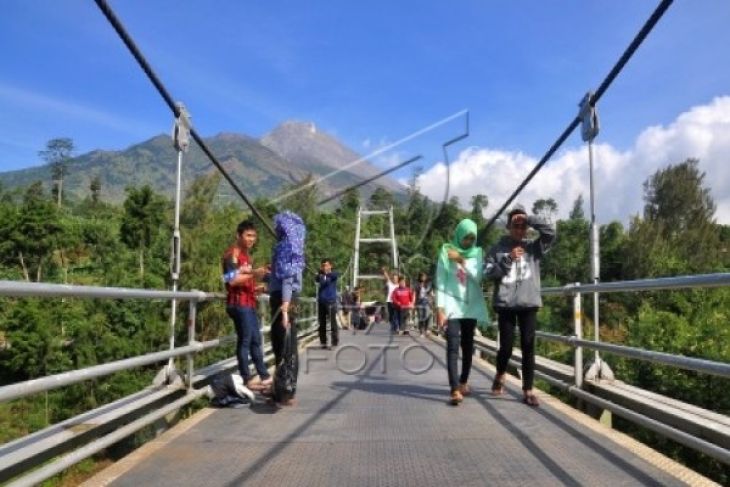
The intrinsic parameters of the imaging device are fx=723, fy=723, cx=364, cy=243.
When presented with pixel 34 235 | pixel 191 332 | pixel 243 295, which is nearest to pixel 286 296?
pixel 243 295

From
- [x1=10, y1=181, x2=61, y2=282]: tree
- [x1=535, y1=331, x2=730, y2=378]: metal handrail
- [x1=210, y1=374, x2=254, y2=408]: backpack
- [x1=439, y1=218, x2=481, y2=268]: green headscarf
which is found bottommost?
[x1=210, y1=374, x2=254, y2=408]: backpack

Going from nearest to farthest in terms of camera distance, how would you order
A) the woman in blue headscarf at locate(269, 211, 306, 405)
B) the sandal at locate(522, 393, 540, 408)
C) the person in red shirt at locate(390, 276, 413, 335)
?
the sandal at locate(522, 393, 540, 408), the woman in blue headscarf at locate(269, 211, 306, 405), the person in red shirt at locate(390, 276, 413, 335)

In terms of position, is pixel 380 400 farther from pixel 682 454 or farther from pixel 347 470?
pixel 682 454

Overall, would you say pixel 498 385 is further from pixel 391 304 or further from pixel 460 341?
pixel 391 304

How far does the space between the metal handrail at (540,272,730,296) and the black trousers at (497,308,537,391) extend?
33 centimetres

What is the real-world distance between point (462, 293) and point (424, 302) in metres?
12.8

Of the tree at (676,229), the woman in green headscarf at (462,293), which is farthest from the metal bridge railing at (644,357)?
the tree at (676,229)

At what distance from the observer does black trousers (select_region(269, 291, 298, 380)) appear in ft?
17.9

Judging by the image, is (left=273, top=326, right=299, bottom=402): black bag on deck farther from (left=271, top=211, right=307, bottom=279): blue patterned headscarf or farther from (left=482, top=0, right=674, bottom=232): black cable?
(left=482, top=0, right=674, bottom=232): black cable

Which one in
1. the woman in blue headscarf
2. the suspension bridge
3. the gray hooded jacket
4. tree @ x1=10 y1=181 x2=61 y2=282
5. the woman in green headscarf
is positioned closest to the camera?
the suspension bridge

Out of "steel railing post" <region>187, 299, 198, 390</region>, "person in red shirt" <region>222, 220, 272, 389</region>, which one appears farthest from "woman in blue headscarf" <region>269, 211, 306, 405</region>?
"steel railing post" <region>187, 299, 198, 390</region>

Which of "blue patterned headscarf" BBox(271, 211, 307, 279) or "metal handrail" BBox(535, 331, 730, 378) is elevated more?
"blue patterned headscarf" BBox(271, 211, 307, 279)

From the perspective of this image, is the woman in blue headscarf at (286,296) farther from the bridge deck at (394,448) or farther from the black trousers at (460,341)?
the black trousers at (460,341)

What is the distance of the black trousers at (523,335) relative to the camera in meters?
5.20
